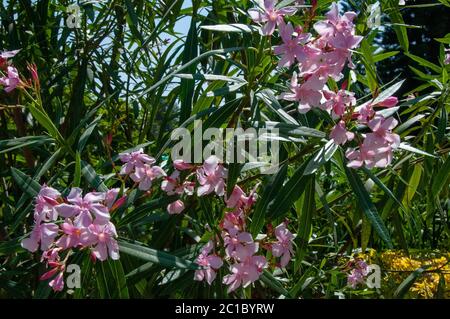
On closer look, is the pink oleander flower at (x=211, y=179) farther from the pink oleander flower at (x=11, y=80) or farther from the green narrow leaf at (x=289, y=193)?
the pink oleander flower at (x=11, y=80)

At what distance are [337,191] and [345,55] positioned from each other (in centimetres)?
86

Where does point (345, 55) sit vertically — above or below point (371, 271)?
above

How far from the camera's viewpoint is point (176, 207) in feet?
3.75

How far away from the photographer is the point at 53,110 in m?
1.74

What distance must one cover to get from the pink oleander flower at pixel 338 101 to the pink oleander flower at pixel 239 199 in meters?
0.20

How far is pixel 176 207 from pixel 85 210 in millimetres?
258

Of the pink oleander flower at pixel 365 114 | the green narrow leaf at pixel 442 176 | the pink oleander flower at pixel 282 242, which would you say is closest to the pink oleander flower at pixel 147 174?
the pink oleander flower at pixel 282 242

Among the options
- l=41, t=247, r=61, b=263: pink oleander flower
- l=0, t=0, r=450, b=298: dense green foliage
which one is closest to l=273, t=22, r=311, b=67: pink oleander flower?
l=0, t=0, r=450, b=298: dense green foliage

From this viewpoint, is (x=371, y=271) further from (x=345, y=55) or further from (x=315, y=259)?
(x=345, y=55)

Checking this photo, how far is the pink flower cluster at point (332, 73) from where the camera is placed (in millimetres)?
943

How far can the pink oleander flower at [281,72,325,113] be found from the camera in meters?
0.96

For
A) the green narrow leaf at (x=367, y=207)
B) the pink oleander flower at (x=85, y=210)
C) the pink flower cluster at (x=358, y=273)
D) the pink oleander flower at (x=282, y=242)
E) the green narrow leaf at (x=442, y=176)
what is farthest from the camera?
the pink flower cluster at (x=358, y=273)

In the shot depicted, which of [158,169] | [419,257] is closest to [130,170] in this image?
[158,169]
